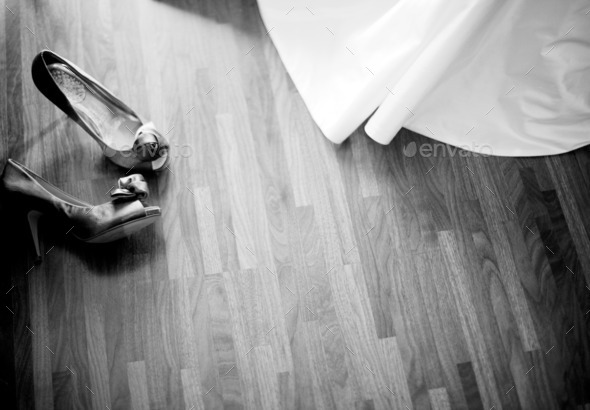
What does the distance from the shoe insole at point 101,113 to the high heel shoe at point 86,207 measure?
174mm

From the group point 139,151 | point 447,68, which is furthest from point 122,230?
point 447,68

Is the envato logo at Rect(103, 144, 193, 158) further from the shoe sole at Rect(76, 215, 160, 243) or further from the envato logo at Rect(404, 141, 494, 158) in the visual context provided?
the envato logo at Rect(404, 141, 494, 158)

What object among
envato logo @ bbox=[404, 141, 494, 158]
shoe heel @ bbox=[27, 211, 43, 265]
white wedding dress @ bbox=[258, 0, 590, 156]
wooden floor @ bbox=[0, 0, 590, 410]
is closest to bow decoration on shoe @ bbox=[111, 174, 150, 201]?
wooden floor @ bbox=[0, 0, 590, 410]

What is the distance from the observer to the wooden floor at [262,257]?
112 centimetres

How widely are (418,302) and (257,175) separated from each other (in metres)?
0.54

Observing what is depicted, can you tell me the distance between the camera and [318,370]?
1.13 m

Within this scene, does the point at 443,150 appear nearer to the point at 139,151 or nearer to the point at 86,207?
the point at 139,151

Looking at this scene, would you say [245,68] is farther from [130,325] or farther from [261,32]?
[130,325]

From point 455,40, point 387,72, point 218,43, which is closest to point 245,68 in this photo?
point 218,43

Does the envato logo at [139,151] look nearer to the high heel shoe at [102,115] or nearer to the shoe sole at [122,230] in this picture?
the high heel shoe at [102,115]

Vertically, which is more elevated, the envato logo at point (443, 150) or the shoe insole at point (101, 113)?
the shoe insole at point (101, 113)

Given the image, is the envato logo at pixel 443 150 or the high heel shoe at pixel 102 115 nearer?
the high heel shoe at pixel 102 115

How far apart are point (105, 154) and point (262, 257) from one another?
479 millimetres

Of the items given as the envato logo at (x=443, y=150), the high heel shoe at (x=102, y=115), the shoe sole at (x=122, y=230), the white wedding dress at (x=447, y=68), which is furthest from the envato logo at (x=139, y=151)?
the envato logo at (x=443, y=150)
